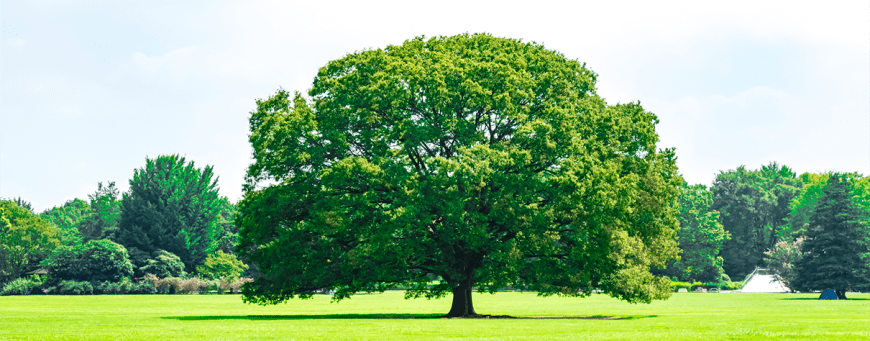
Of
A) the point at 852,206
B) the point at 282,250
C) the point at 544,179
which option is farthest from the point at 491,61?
the point at 852,206

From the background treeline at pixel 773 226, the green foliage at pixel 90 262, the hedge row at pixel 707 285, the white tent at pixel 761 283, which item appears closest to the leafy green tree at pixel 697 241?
the background treeline at pixel 773 226

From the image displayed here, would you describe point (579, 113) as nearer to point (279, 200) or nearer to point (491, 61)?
point (491, 61)

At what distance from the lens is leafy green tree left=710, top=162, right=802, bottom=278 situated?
12812cm

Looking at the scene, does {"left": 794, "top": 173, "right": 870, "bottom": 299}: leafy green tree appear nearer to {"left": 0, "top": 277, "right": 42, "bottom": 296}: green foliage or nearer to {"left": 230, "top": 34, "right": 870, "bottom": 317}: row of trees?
{"left": 230, "top": 34, "right": 870, "bottom": 317}: row of trees

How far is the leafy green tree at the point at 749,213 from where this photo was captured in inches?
5044

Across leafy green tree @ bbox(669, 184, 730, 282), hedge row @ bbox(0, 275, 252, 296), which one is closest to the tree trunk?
hedge row @ bbox(0, 275, 252, 296)

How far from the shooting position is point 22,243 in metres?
90.8

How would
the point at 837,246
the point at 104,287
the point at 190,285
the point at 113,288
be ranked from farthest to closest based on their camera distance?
the point at 190,285 < the point at 113,288 < the point at 104,287 < the point at 837,246

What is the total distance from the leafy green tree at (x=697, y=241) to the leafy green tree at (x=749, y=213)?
42.4 feet

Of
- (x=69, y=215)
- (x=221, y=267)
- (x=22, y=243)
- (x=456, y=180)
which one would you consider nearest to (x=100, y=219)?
(x=22, y=243)

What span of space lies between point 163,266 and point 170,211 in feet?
31.9

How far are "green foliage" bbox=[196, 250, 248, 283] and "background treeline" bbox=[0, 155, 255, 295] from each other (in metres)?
0.11

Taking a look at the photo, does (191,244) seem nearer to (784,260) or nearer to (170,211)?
(170,211)

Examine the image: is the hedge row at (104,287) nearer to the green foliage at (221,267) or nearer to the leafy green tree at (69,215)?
the green foliage at (221,267)
